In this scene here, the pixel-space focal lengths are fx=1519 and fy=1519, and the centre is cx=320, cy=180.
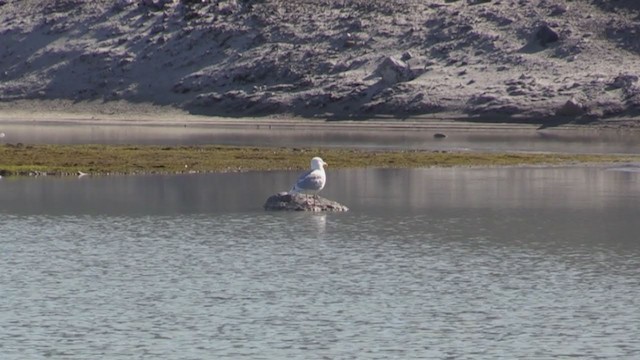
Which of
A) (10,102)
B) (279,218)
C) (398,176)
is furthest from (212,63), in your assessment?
(279,218)

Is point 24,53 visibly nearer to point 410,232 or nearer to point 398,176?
point 398,176

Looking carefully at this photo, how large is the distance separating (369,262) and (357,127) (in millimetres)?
60834

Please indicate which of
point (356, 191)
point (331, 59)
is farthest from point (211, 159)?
point (331, 59)

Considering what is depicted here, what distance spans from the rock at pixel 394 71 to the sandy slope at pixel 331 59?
3.5 inches

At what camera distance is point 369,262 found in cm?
2898

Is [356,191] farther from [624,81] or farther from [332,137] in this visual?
[624,81]

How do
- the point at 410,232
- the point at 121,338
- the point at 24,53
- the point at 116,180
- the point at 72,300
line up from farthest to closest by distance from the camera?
1. the point at 24,53
2. the point at 116,180
3. the point at 410,232
4. the point at 72,300
5. the point at 121,338

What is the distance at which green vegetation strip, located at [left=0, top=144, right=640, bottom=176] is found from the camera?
5159 cm

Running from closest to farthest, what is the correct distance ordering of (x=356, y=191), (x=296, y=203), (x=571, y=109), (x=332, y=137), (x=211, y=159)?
(x=296, y=203), (x=356, y=191), (x=211, y=159), (x=332, y=137), (x=571, y=109)

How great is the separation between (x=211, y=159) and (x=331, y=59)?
4722 cm

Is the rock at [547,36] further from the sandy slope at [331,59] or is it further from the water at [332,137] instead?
→ the water at [332,137]

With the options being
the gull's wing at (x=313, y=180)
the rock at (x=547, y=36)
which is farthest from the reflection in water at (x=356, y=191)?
the rock at (x=547, y=36)

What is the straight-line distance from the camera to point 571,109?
8756cm

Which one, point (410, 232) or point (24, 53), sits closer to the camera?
point (410, 232)
